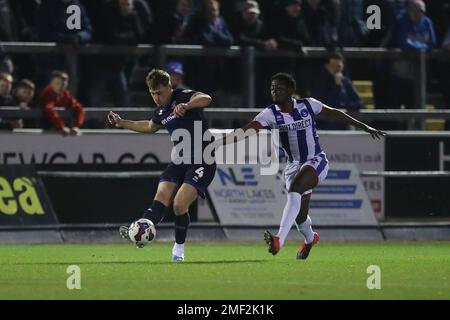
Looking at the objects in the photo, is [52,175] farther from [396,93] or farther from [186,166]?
[396,93]

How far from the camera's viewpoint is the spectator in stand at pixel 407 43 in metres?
22.8

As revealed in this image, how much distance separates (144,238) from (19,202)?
16.3 ft

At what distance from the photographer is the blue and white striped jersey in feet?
51.1

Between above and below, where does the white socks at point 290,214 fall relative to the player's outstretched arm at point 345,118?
below

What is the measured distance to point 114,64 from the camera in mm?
21141

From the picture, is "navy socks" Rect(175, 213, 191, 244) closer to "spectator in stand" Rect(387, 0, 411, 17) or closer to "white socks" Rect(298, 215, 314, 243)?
"white socks" Rect(298, 215, 314, 243)

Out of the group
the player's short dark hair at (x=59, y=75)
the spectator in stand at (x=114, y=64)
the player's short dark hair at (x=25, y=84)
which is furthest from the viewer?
the spectator in stand at (x=114, y=64)

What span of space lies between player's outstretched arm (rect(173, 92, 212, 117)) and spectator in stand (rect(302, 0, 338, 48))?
775 cm

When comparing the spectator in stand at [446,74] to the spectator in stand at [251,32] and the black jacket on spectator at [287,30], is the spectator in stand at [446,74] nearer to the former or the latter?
the black jacket on spectator at [287,30]

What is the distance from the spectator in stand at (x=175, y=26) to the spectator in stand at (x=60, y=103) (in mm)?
2161

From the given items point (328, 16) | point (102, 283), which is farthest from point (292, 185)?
point (328, 16)

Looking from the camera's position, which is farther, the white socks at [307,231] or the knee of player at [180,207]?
the white socks at [307,231]

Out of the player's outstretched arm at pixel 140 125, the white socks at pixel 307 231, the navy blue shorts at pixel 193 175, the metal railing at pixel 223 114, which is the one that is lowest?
the white socks at pixel 307 231

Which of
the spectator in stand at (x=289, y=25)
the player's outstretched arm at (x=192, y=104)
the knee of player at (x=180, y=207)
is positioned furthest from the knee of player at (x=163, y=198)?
the spectator in stand at (x=289, y=25)
